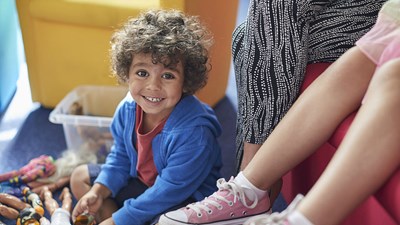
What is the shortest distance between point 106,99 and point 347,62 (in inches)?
35.1

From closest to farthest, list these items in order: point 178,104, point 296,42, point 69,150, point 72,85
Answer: point 296,42
point 178,104
point 69,150
point 72,85

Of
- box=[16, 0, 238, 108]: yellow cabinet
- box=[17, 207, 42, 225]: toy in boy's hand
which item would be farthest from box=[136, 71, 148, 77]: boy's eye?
box=[17, 207, 42, 225]: toy in boy's hand

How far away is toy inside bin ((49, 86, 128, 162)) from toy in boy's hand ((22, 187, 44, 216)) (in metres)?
0.19

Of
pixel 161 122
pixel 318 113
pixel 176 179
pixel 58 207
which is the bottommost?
pixel 58 207

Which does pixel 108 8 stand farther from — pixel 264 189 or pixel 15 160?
pixel 264 189

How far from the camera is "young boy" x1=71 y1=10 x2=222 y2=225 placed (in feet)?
4.21

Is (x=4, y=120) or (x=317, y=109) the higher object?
(x=317, y=109)

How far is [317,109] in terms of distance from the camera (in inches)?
42.4

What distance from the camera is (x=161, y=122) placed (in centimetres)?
134

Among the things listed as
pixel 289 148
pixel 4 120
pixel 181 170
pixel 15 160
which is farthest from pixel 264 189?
pixel 4 120

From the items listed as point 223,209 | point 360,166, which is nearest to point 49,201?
point 223,209

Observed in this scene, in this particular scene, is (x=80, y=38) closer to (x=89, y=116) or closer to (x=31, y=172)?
(x=89, y=116)

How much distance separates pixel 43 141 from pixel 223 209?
859mm

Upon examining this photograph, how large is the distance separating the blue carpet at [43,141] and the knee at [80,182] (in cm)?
A: 10
